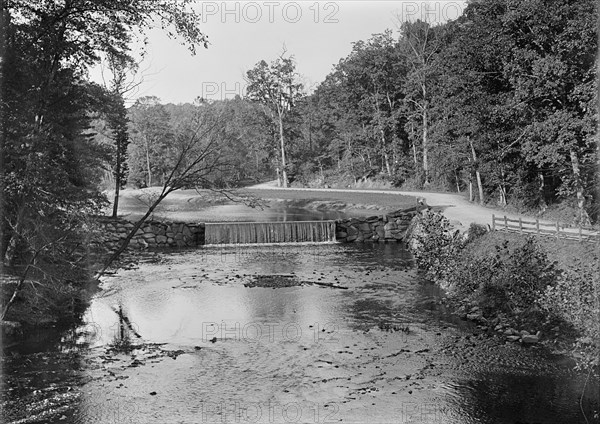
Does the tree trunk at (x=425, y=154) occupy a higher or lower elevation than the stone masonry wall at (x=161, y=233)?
higher

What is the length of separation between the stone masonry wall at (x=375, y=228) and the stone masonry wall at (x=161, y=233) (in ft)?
29.8

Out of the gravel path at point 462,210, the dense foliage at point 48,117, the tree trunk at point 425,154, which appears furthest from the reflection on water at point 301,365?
the tree trunk at point 425,154

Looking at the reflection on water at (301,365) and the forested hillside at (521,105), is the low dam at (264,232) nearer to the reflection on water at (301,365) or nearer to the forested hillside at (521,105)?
the forested hillside at (521,105)

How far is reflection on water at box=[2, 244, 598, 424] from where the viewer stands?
34.3ft

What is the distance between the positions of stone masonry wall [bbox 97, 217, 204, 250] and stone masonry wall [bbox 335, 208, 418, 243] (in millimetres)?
9089

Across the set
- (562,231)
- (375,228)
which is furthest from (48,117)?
(375,228)

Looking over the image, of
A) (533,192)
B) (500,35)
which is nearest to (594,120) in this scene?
(500,35)

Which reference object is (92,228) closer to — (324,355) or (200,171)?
(200,171)

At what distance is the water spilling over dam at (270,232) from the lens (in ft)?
114

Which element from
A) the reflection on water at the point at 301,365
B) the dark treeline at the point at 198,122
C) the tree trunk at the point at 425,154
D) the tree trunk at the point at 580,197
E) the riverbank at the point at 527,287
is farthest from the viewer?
the tree trunk at the point at 425,154

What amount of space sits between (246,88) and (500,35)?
4696 cm

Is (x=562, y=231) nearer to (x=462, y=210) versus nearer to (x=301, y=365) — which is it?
(x=301, y=365)

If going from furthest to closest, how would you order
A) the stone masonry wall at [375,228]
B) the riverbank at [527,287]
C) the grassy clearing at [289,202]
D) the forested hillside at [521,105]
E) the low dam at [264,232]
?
the grassy clearing at [289,202] → the stone masonry wall at [375,228] → the low dam at [264,232] → the forested hillside at [521,105] → the riverbank at [527,287]

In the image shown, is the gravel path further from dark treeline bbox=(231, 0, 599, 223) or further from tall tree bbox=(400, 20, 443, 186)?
tall tree bbox=(400, 20, 443, 186)
